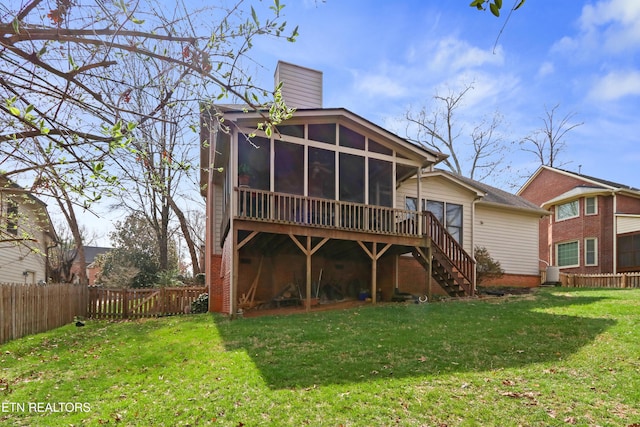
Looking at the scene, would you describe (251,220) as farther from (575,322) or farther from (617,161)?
(617,161)

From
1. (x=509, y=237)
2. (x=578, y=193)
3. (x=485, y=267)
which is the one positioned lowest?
(x=485, y=267)

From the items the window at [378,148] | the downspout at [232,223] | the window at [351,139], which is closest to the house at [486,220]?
the window at [378,148]

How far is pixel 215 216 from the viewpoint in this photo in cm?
1435

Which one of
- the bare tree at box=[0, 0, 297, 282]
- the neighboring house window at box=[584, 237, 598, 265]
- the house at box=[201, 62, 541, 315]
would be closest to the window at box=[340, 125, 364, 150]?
the house at box=[201, 62, 541, 315]

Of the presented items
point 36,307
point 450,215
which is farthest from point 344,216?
point 36,307

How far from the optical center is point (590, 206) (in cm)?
2369

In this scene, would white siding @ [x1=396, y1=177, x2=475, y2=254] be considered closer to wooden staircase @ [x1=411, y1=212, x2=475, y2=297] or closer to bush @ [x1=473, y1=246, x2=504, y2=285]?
bush @ [x1=473, y1=246, x2=504, y2=285]

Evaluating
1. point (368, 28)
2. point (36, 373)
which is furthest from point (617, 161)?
point (36, 373)

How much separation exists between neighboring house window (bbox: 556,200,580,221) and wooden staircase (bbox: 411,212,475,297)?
15.0 m

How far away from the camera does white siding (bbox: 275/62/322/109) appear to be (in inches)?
585

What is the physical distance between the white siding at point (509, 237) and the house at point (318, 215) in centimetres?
349

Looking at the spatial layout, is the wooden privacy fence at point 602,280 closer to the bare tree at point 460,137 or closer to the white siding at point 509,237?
the white siding at point 509,237

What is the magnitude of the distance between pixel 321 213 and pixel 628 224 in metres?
20.1

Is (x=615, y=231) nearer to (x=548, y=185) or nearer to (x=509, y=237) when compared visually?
(x=548, y=185)
